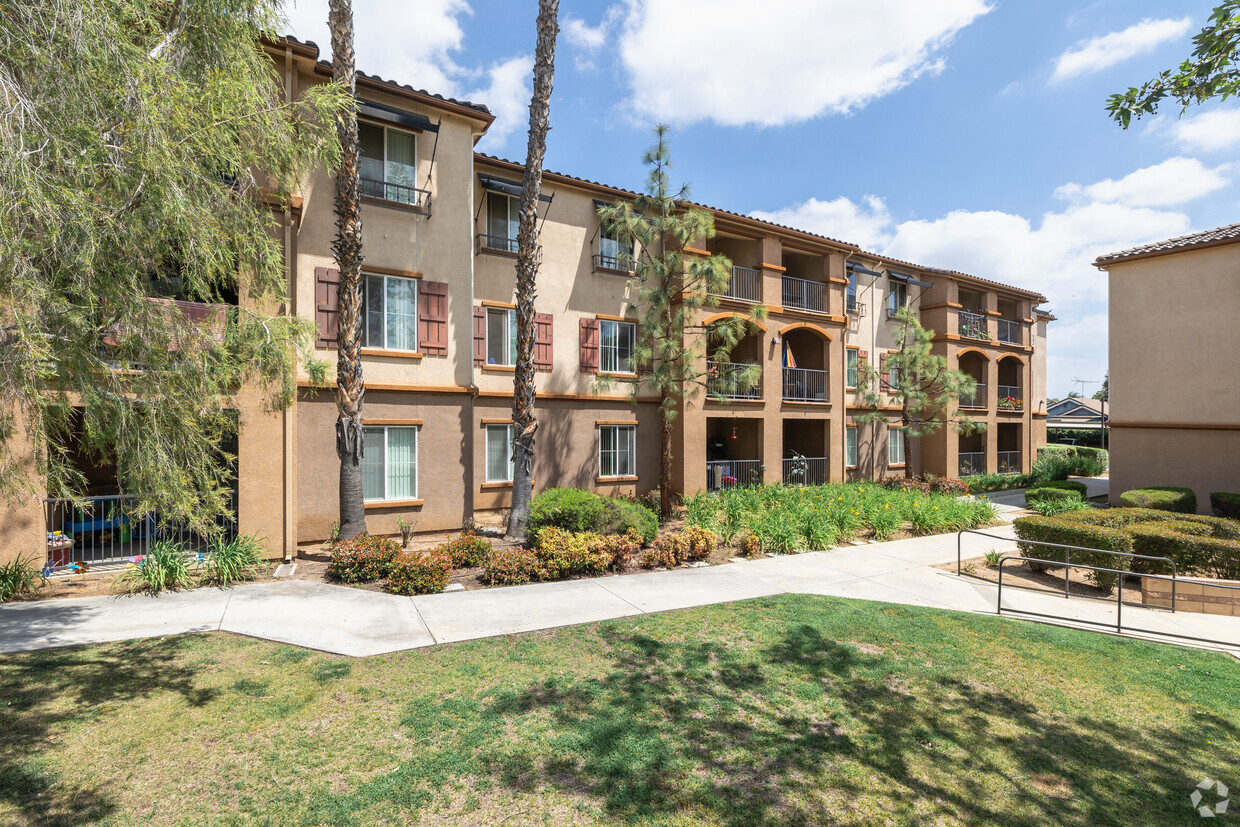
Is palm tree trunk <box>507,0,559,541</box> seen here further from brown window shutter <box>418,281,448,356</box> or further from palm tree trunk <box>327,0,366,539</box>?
palm tree trunk <box>327,0,366,539</box>

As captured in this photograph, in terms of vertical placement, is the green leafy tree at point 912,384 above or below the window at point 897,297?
below

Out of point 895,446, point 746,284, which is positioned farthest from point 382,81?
point 895,446

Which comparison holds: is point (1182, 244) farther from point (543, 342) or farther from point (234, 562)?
point (234, 562)

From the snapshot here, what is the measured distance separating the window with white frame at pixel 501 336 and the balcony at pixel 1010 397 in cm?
2445

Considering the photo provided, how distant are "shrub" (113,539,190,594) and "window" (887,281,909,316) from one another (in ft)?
82.2

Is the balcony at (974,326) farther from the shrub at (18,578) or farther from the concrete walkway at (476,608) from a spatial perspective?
the shrub at (18,578)

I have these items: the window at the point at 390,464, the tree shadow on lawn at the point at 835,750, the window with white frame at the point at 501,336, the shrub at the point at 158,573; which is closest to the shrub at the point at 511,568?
the tree shadow on lawn at the point at 835,750

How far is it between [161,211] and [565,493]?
8.56m

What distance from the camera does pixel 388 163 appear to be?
13.1 m

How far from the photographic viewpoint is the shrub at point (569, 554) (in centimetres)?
1037

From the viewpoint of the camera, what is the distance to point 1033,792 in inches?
173

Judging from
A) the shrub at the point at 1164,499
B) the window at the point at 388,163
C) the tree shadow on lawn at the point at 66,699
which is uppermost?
the window at the point at 388,163

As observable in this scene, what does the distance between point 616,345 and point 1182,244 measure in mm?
17585

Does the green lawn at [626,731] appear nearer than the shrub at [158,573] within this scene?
Yes
